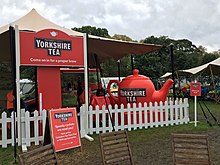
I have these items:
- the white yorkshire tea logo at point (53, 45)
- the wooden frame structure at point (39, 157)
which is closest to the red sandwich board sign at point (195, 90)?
the white yorkshire tea logo at point (53, 45)

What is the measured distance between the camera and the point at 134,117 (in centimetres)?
863

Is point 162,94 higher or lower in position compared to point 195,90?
lower

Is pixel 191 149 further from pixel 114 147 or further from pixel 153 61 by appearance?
pixel 153 61

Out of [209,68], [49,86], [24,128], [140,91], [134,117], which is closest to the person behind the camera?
[24,128]

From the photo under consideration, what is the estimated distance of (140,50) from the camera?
1042cm

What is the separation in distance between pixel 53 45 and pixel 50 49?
14cm

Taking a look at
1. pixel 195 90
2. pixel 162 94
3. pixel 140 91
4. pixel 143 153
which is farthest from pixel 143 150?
pixel 162 94

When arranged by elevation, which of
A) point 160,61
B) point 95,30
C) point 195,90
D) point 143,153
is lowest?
point 143,153

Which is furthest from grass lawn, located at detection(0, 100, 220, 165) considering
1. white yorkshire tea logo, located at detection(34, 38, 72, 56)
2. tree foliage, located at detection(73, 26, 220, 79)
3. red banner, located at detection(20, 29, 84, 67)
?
tree foliage, located at detection(73, 26, 220, 79)

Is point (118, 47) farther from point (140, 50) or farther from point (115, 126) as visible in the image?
point (115, 126)

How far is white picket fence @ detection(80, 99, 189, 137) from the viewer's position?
26.0ft

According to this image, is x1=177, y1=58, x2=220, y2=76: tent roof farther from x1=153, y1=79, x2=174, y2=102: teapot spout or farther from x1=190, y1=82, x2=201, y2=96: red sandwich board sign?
x1=190, y1=82, x2=201, y2=96: red sandwich board sign

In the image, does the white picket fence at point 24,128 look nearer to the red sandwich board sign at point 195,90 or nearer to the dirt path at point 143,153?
the dirt path at point 143,153

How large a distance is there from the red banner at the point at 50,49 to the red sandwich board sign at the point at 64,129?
5.04 ft
